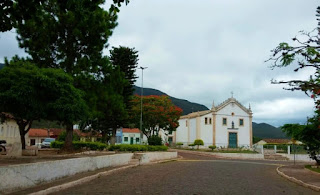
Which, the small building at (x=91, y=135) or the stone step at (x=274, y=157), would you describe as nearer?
the stone step at (x=274, y=157)

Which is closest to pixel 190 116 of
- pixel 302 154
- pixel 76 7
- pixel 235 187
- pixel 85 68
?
pixel 302 154

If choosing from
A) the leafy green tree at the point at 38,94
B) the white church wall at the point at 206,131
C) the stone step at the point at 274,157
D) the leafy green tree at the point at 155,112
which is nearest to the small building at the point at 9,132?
the leafy green tree at the point at 155,112

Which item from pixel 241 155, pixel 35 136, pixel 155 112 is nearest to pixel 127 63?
pixel 155 112

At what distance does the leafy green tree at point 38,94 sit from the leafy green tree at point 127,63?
15292mm

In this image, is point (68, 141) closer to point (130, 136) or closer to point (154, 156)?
point (154, 156)

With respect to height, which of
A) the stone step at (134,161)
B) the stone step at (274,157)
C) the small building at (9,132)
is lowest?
the stone step at (274,157)

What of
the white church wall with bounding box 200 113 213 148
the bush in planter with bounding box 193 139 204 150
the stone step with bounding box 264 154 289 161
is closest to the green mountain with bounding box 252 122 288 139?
the white church wall with bounding box 200 113 213 148

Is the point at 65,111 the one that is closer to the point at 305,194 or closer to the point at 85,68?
the point at 85,68

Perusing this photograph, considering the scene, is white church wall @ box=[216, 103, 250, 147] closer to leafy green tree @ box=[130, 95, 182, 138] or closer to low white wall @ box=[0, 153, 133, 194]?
leafy green tree @ box=[130, 95, 182, 138]

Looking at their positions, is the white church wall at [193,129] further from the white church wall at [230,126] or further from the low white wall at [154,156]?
the low white wall at [154,156]

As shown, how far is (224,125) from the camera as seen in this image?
2076 inches

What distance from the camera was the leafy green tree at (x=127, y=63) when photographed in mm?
34719

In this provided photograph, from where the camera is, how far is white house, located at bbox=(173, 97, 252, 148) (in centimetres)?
5184

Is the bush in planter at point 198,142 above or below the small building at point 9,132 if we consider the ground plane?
below
